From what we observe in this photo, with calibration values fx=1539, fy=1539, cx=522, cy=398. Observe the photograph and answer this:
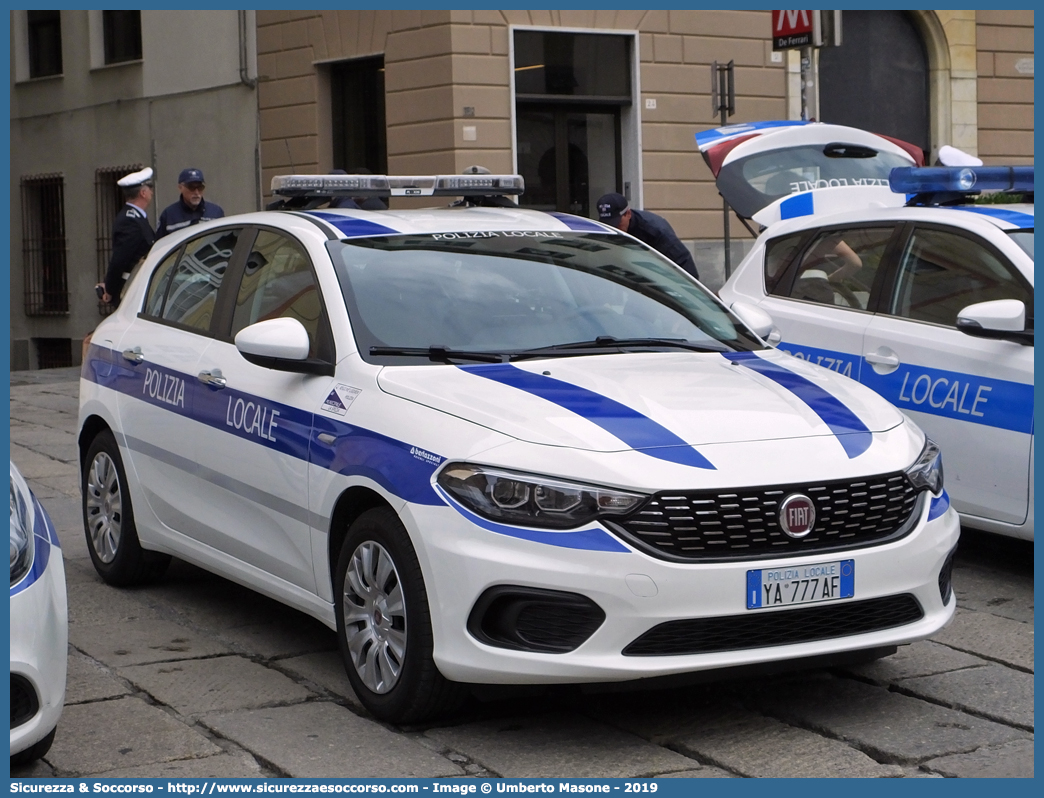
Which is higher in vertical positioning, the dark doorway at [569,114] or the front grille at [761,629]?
the dark doorway at [569,114]

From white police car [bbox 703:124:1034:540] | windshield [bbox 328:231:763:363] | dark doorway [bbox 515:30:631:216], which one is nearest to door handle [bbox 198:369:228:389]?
windshield [bbox 328:231:763:363]

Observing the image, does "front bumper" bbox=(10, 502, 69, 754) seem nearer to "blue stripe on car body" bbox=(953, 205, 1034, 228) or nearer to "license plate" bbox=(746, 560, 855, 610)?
"license plate" bbox=(746, 560, 855, 610)

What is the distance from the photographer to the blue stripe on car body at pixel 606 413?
13.9 ft

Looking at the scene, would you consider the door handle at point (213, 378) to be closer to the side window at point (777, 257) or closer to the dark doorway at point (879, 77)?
the side window at point (777, 257)

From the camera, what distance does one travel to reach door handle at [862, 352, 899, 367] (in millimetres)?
6680

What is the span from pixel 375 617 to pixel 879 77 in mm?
16794

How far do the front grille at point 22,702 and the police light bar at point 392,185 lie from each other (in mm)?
2879

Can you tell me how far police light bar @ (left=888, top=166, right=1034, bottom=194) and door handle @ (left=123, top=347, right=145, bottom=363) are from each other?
3526 mm

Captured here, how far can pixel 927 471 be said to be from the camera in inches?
182

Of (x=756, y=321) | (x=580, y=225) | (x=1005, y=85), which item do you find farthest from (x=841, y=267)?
(x=1005, y=85)

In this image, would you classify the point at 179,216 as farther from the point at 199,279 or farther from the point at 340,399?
the point at 340,399

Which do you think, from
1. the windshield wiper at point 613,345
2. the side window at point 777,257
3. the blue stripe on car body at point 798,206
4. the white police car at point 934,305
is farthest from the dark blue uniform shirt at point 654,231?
the windshield wiper at point 613,345

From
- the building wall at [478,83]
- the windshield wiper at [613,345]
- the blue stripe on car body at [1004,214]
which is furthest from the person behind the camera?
the building wall at [478,83]

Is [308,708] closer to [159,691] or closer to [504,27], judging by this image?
A: [159,691]
